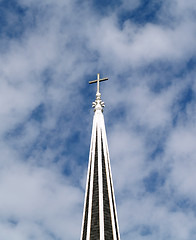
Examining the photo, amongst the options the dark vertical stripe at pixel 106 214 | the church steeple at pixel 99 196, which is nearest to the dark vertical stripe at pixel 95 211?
the church steeple at pixel 99 196

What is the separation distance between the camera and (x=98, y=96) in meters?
34.0

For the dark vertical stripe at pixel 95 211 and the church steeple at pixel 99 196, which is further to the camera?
the church steeple at pixel 99 196

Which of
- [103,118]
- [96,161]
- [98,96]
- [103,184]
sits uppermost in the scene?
[98,96]

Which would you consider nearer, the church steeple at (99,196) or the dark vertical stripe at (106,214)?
the dark vertical stripe at (106,214)

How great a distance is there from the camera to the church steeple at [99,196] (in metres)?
25.5

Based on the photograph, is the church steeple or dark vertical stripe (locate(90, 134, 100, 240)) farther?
the church steeple

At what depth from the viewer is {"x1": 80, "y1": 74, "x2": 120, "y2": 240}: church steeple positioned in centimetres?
2552

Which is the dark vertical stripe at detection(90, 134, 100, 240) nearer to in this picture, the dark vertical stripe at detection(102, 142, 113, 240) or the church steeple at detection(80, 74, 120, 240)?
the church steeple at detection(80, 74, 120, 240)

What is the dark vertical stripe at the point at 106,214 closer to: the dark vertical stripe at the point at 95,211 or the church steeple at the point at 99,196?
the church steeple at the point at 99,196

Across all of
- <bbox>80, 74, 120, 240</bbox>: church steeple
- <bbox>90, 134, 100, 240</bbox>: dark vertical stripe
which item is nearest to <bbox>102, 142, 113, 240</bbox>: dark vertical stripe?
<bbox>80, 74, 120, 240</bbox>: church steeple

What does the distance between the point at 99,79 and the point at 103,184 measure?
35.8 feet

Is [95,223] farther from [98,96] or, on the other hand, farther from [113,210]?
[98,96]

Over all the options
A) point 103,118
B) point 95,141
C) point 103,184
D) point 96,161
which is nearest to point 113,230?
point 103,184

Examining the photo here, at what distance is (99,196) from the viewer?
2706cm
